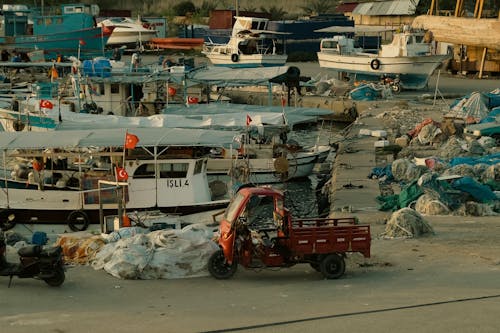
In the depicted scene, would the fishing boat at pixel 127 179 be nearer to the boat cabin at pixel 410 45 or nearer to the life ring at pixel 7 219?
the life ring at pixel 7 219

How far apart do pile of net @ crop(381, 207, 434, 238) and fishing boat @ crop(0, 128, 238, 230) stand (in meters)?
4.76

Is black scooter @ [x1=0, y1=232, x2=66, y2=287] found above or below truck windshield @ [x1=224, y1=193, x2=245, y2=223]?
below

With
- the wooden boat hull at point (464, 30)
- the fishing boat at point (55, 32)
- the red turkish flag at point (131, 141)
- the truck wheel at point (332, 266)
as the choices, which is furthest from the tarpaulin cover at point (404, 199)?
the fishing boat at point (55, 32)

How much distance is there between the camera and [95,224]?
23250mm

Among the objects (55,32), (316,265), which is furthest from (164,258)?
(55,32)

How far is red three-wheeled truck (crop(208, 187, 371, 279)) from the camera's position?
16016mm

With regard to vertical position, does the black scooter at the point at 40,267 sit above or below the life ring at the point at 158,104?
above

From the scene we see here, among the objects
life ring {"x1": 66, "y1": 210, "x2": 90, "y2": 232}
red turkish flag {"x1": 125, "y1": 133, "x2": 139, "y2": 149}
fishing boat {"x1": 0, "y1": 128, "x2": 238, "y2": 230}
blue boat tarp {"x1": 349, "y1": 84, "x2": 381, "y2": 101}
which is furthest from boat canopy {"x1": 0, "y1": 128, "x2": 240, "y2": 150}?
blue boat tarp {"x1": 349, "y1": 84, "x2": 381, "y2": 101}

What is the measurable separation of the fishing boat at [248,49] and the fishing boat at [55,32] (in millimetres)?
8408

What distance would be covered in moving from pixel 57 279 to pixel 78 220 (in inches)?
306

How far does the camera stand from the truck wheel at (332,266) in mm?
16062

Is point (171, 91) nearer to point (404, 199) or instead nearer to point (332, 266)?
point (404, 199)

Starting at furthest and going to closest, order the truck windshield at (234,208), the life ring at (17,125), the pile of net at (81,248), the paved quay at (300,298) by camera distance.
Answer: the life ring at (17,125) < the pile of net at (81,248) < the truck windshield at (234,208) < the paved quay at (300,298)

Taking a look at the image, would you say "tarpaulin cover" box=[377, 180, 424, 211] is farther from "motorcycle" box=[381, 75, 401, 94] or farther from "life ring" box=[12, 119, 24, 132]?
"motorcycle" box=[381, 75, 401, 94]
